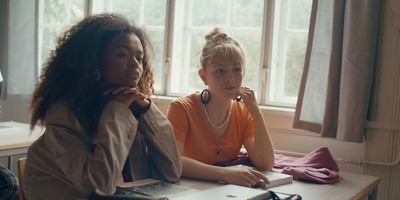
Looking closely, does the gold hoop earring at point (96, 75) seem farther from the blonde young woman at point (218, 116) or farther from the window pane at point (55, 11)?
the window pane at point (55, 11)

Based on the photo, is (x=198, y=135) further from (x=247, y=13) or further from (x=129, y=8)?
(x=129, y=8)

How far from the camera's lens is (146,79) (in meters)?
1.72

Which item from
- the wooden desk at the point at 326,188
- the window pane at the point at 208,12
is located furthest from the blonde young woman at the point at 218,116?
the window pane at the point at 208,12

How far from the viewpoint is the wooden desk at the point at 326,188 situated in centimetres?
156

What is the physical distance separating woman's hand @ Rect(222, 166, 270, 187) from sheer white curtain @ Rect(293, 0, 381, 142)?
3.26ft

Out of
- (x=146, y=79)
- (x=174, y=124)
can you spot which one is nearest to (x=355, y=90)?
(x=174, y=124)

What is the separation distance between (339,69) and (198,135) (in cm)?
101

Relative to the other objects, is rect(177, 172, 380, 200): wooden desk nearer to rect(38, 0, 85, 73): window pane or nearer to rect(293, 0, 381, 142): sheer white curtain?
rect(293, 0, 381, 142): sheer white curtain

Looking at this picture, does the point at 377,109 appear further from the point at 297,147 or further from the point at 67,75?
the point at 67,75

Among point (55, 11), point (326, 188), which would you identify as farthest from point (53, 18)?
point (326, 188)

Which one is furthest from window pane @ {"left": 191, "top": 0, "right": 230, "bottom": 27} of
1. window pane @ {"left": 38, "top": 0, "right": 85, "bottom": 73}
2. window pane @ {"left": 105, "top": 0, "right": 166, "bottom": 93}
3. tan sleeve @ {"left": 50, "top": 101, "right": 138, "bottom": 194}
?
tan sleeve @ {"left": 50, "top": 101, "right": 138, "bottom": 194}

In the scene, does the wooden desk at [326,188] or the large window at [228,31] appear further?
the large window at [228,31]

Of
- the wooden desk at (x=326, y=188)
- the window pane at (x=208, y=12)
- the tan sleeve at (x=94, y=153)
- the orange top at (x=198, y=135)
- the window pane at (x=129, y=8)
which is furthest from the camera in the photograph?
the window pane at (x=129, y=8)

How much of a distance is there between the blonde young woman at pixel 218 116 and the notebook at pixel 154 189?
0.36 meters
